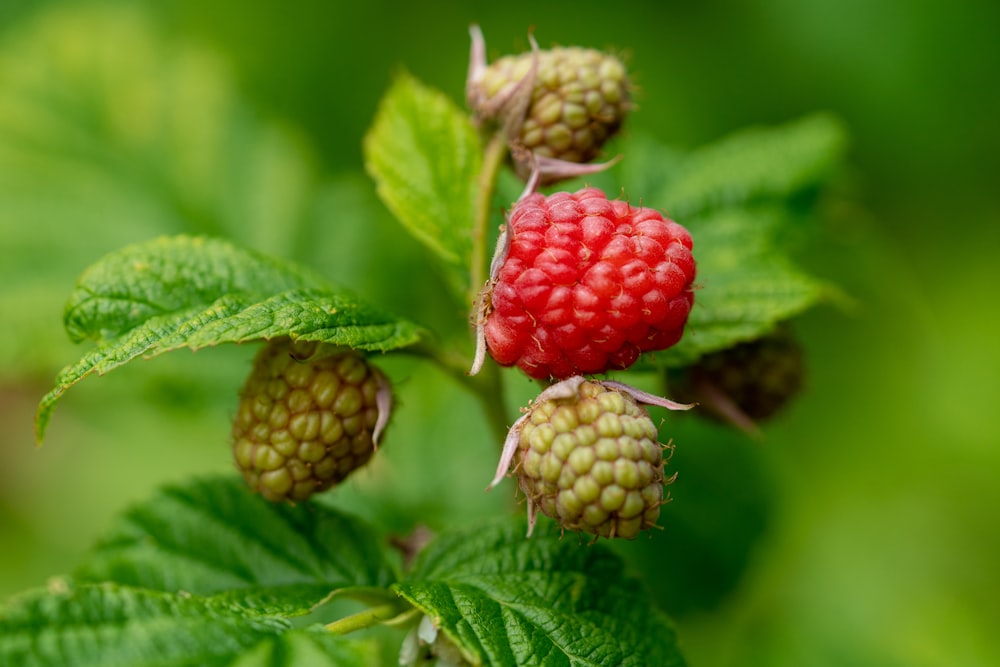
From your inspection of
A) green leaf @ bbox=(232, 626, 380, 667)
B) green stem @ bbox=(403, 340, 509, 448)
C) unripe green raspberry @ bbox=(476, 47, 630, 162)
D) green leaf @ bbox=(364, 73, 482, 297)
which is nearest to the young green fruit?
unripe green raspberry @ bbox=(476, 47, 630, 162)

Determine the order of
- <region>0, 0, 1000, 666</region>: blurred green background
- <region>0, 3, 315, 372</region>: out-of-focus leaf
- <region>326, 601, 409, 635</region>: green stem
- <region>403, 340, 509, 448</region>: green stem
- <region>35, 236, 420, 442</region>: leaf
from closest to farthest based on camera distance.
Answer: <region>35, 236, 420, 442</region>: leaf
<region>326, 601, 409, 635</region>: green stem
<region>403, 340, 509, 448</region>: green stem
<region>0, 0, 1000, 666</region>: blurred green background
<region>0, 3, 315, 372</region>: out-of-focus leaf

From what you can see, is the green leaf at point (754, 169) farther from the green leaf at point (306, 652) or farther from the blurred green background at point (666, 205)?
the green leaf at point (306, 652)

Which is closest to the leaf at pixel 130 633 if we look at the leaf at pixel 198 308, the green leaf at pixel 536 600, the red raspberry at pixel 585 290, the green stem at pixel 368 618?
the green stem at pixel 368 618

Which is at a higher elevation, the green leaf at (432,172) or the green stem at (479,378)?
the green leaf at (432,172)

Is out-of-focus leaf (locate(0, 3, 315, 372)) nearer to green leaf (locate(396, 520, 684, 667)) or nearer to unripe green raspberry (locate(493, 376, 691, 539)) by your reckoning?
green leaf (locate(396, 520, 684, 667))

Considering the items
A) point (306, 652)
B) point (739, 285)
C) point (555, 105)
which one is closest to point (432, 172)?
point (555, 105)

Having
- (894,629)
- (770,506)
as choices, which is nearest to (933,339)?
(894,629)
